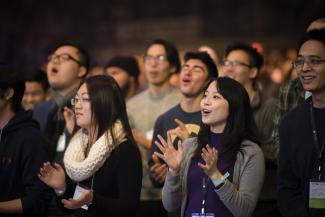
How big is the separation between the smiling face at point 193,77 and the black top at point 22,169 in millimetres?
1391

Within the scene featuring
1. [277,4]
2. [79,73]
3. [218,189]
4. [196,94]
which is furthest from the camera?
[277,4]

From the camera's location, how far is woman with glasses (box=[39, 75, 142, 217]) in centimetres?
418

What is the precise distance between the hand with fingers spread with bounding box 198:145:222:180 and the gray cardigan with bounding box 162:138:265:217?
8 centimetres

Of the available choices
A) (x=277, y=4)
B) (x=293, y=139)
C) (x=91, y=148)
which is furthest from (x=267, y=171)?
(x=277, y=4)

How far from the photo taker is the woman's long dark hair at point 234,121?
4250 mm

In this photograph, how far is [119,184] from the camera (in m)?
4.24

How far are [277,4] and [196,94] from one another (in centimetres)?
938

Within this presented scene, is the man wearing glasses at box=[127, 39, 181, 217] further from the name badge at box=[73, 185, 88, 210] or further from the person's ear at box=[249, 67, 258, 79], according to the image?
the name badge at box=[73, 185, 88, 210]

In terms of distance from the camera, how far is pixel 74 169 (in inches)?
170

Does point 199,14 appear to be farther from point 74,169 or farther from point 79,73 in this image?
point 74,169

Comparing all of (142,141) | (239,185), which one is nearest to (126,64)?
(142,141)

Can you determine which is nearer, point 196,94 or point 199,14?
point 196,94

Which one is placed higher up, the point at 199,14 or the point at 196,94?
the point at 199,14

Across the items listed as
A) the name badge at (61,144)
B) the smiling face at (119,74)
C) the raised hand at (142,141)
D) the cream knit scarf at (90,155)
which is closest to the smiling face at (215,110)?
the cream knit scarf at (90,155)
